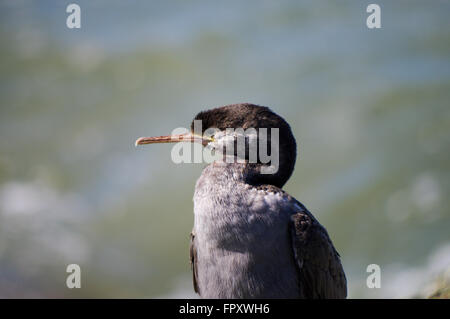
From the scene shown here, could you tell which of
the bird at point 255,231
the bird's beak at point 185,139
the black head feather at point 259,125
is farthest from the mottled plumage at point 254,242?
the bird's beak at point 185,139

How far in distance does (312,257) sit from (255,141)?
156cm

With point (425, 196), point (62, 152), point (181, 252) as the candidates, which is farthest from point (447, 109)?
point (62, 152)

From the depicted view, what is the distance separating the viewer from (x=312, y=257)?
300 inches

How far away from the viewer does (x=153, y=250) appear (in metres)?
20.2

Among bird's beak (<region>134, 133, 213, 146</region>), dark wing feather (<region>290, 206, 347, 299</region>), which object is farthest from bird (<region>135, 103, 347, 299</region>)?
bird's beak (<region>134, 133, 213, 146</region>)

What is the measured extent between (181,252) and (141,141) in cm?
1208

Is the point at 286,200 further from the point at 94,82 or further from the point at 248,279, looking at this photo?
the point at 94,82

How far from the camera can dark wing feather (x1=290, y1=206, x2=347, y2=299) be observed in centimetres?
748

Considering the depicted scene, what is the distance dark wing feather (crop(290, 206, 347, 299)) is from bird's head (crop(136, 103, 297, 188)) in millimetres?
629

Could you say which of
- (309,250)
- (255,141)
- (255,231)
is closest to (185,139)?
(255,141)

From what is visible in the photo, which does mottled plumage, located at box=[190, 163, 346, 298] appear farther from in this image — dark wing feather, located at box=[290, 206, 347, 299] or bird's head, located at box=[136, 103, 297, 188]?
bird's head, located at box=[136, 103, 297, 188]

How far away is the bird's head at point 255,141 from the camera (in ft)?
25.7

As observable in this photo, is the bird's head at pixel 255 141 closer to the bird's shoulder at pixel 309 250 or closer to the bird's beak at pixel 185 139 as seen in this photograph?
the bird's beak at pixel 185 139
